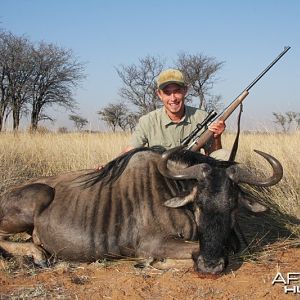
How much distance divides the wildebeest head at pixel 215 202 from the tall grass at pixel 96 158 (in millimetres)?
1345

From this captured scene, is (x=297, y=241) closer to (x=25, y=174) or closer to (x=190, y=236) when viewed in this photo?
(x=190, y=236)

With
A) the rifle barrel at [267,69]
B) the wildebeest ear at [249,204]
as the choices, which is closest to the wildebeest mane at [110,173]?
the wildebeest ear at [249,204]

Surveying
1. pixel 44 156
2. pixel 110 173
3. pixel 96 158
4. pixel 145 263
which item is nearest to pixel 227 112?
pixel 110 173

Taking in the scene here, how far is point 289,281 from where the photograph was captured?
124 inches

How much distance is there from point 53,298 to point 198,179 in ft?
4.24

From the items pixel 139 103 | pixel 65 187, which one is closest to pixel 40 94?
pixel 139 103

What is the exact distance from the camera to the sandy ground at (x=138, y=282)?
2984mm

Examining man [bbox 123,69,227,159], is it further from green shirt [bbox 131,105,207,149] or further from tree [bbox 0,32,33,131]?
tree [bbox 0,32,33,131]

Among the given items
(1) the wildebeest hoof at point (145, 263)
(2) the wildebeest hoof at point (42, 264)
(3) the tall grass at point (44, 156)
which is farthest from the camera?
(3) the tall grass at point (44, 156)

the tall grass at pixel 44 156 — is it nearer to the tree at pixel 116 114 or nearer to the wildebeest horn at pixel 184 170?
the wildebeest horn at pixel 184 170

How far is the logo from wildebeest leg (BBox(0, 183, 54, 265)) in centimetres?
188

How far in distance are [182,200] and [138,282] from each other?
0.69 metres

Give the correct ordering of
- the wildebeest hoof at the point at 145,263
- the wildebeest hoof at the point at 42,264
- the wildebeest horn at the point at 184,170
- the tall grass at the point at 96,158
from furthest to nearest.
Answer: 1. the tall grass at the point at 96,158
2. the wildebeest hoof at the point at 42,264
3. the wildebeest hoof at the point at 145,263
4. the wildebeest horn at the point at 184,170

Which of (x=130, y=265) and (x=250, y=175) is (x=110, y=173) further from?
(x=250, y=175)
